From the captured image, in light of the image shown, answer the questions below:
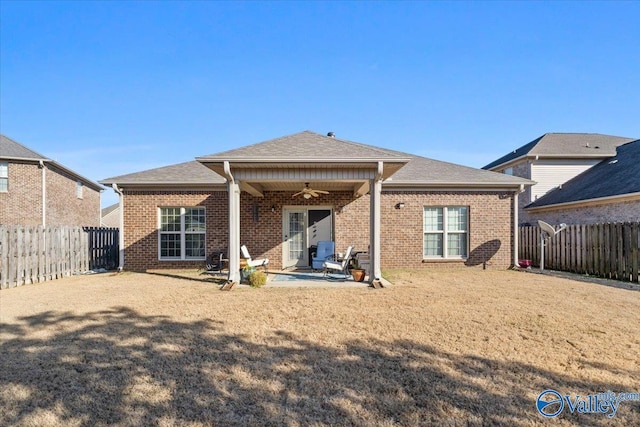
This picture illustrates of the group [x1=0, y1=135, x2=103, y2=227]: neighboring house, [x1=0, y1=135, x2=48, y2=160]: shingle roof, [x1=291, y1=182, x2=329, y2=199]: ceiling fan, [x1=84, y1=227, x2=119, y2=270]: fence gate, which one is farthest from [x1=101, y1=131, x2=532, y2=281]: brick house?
[x1=0, y1=135, x2=48, y2=160]: shingle roof

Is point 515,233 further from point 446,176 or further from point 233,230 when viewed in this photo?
point 233,230

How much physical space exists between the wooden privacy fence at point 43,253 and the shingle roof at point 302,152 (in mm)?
5542

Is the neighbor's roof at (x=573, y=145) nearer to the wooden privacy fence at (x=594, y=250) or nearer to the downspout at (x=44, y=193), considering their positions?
the wooden privacy fence at (x=594, y=250)

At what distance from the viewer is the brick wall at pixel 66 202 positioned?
16.9 meters

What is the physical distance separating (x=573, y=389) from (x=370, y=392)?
1.90 meters

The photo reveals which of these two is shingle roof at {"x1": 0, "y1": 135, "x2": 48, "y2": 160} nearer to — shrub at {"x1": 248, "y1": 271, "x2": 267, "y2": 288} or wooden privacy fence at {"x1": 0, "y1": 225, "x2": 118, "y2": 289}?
wooden privacy fence at {"x1": 0, "y1": 225, "x2": 118, "y2": 289}

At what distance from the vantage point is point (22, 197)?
16.1 m

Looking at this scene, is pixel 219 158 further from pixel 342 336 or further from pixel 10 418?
pixel 10 418

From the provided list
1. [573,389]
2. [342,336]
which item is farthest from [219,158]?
[573,389]

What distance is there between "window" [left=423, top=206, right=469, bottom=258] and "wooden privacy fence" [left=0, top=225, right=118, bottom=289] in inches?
465

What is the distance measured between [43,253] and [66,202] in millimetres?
10593

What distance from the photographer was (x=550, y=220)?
17.1m

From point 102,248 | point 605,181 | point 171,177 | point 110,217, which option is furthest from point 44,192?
point 605,181

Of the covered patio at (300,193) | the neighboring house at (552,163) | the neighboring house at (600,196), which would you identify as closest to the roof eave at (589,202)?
the neighboring house at (600,196)
